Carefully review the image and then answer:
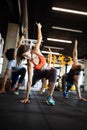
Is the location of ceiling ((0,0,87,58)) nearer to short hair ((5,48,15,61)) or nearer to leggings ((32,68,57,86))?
short hair ((5,48,15,61))

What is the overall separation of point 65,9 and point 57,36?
10.5ft

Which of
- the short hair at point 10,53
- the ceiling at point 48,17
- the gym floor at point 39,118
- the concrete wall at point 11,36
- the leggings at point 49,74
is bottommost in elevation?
the gym floor at point 39,118

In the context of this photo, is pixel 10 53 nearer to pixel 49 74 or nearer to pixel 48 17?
pixel 49 74

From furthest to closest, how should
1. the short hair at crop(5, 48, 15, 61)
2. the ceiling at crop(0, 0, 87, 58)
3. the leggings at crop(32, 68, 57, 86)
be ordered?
the ceiling at crop(0, 0, 87, 58) → the short hair at crop(5, 48, 15, 61) → the leggings at crop(32, 68, 57, 86)

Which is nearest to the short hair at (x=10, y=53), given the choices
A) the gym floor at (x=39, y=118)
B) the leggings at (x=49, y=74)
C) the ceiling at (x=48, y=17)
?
the leggings at (x=49, y=74)

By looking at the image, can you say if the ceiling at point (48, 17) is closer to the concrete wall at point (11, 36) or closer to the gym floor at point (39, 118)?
the concrete wall at point (11, 36)

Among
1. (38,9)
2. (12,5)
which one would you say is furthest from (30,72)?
(38,9)

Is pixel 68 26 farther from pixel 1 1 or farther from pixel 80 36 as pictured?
pixel 1 1

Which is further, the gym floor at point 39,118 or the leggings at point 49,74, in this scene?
the leggings at point 49,74

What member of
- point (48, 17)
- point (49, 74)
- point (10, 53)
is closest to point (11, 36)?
point (48, 17)

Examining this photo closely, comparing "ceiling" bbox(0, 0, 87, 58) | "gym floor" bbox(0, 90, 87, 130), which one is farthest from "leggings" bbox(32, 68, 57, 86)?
"ceiling" bbox(0, 0, 87, 58)

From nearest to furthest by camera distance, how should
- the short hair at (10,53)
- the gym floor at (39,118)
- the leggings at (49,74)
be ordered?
the gym floor at (39,118)
the leggings at (49,74)
the short hair at (10,53)

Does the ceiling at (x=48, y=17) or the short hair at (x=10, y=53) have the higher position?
the ceiling at (x=48, y=17)

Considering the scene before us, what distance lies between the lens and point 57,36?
9.24m
